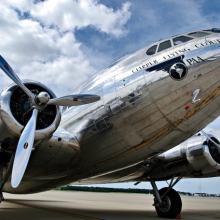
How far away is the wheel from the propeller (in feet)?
17.3

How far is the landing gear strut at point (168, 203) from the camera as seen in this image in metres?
11.5

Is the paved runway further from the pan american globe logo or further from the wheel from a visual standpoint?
the pan american globe logo

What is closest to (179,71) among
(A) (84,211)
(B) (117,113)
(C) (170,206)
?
(B) (117,113)

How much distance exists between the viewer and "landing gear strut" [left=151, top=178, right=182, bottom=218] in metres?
11.5

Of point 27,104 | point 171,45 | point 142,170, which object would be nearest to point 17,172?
point 27,104

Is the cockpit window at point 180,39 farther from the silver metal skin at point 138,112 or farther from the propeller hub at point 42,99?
the propeller hub at point 42,99

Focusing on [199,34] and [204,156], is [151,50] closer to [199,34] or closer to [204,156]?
[199,34]

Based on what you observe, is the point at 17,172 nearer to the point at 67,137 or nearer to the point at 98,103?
the point at 67,137

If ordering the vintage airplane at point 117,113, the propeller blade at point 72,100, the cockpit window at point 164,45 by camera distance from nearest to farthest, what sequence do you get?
the vintage airplane at point 117,113 < the propeller blade at point 72,100 < the cockpit window at point 164,45

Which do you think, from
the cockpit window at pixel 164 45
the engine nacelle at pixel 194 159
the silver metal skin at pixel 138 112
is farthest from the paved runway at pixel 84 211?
the cockpit window at pixel 164 45

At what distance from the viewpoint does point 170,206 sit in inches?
455

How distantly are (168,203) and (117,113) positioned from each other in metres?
4.57

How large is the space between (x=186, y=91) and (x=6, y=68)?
3.79 metres

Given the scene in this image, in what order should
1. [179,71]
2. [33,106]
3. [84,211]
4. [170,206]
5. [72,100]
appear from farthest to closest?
[84,211]
[170,206]
[72,100]
[33,106]
[179,71]
